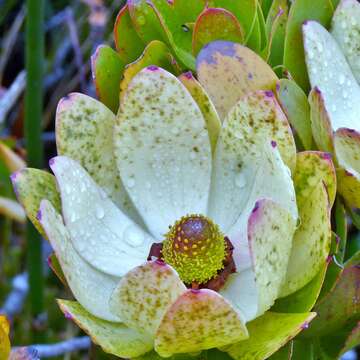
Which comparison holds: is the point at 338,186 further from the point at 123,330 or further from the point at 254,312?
the point at 123,330

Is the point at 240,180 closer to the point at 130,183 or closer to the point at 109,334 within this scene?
the point at 130,183

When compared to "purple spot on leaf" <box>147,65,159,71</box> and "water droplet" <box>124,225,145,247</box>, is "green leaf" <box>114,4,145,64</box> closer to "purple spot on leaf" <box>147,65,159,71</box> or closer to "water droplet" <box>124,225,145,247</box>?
"purple spot on leaf" <box>147,65,159,71</box>

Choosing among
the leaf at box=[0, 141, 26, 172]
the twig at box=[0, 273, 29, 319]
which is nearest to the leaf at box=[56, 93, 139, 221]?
the leaf at box=[0, 141, 26, 172]

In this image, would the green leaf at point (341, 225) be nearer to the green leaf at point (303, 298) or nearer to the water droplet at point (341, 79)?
the green leaf at point (303, 298)

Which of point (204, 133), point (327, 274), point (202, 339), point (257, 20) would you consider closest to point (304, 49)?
point (257, 20)

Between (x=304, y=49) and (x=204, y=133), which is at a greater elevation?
(x=304, y=49)

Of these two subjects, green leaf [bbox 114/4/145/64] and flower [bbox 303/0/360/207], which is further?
green leaf [bbox 114/4/145/64]
